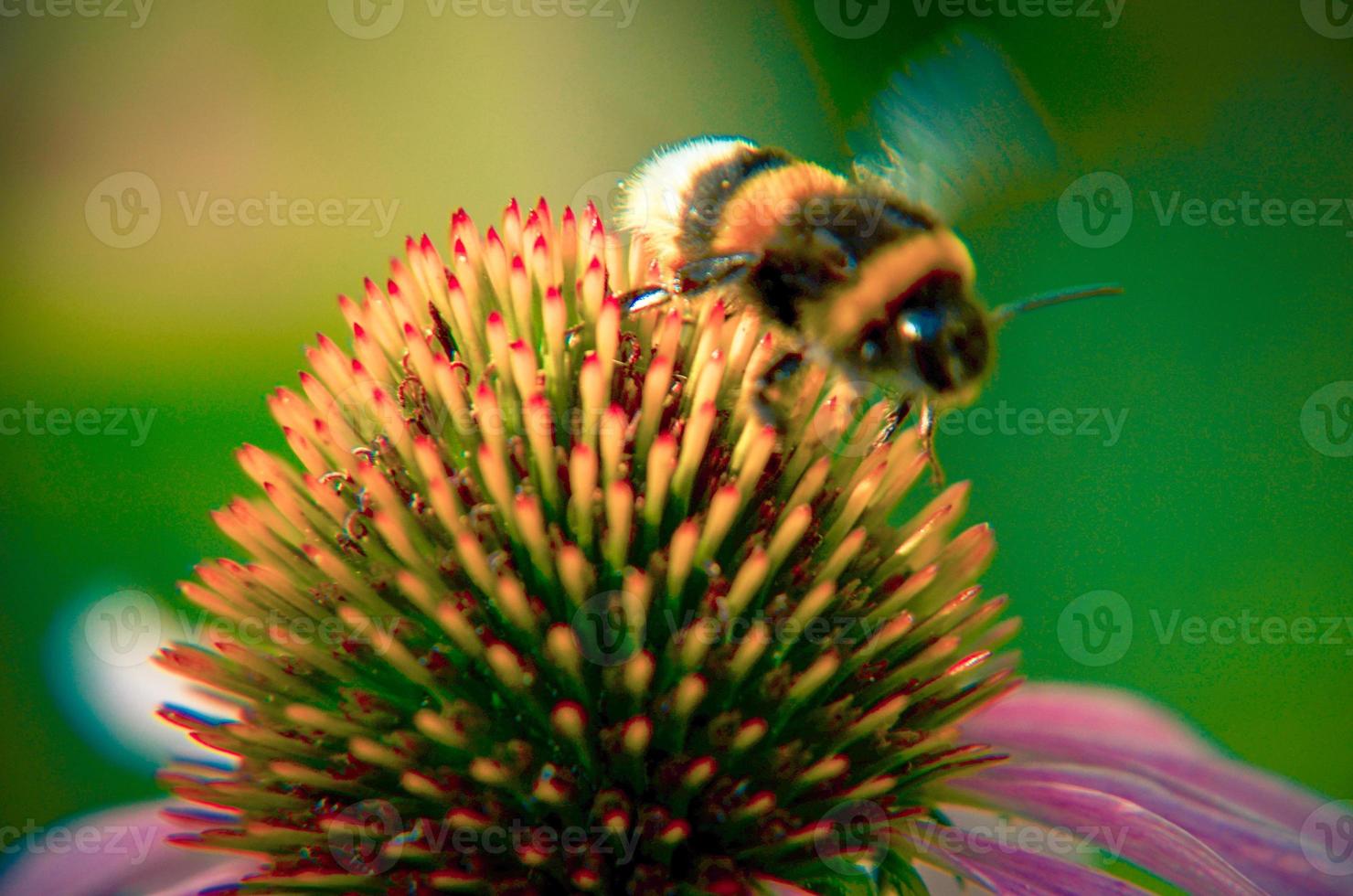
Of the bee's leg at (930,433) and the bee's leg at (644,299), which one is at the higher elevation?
the bee's leg at (644,299)

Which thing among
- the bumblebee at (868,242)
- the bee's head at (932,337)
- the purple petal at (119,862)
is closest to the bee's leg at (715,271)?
the bumblebee at (868,242)

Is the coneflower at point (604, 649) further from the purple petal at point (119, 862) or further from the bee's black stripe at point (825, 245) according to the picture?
the bee's black stripe at point (825, 245)

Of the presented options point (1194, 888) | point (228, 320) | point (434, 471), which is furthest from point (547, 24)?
point (1194, 888)

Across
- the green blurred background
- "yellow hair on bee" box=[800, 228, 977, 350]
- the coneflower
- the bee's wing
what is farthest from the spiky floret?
the green blurred background

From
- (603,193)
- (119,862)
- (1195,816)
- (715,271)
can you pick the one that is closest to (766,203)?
(715,271)

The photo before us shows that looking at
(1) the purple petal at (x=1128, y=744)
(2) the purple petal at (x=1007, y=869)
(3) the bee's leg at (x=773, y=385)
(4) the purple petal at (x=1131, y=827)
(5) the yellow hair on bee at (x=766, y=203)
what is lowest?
(2) the purple petal at (x=1007, y=869)

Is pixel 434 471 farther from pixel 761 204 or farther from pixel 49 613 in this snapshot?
pixel 49 613
